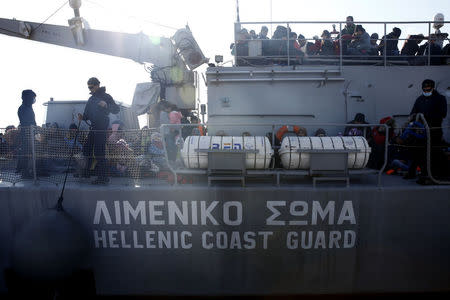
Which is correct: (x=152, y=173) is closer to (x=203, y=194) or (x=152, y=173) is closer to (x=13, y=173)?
(x=203, y=194)

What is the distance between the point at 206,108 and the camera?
5832 millimetres

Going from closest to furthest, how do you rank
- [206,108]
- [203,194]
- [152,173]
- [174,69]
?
[203,194] < [152,173] < [206,108] < [174,69]

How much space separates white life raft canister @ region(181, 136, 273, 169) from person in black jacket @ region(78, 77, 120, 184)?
1.20 meters

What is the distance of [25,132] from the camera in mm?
4336

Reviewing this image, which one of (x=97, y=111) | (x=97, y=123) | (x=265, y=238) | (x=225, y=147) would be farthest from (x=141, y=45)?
(x=265, y=238)

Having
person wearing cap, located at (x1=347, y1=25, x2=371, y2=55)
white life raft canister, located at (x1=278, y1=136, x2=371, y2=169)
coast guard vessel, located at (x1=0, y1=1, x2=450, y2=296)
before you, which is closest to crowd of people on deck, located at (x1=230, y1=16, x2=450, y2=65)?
person wearing cap, located at (x1=347, y1=25, x2=371, y2=55)

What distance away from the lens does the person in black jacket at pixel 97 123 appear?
13.9ft

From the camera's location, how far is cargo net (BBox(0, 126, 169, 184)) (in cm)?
413

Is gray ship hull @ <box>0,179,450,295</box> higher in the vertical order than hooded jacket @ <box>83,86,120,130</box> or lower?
lower

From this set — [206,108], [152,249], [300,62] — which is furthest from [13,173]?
[300,62]

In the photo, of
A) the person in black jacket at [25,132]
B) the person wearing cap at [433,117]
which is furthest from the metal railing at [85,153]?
the person wearing cap at [433,117]

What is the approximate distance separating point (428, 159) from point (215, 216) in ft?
9.24

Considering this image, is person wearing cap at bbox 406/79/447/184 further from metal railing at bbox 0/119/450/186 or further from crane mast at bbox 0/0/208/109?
crane mast at bbox 0/0/208/109

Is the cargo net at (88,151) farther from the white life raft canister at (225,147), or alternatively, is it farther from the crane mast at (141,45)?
the crane mast at (141,45)
